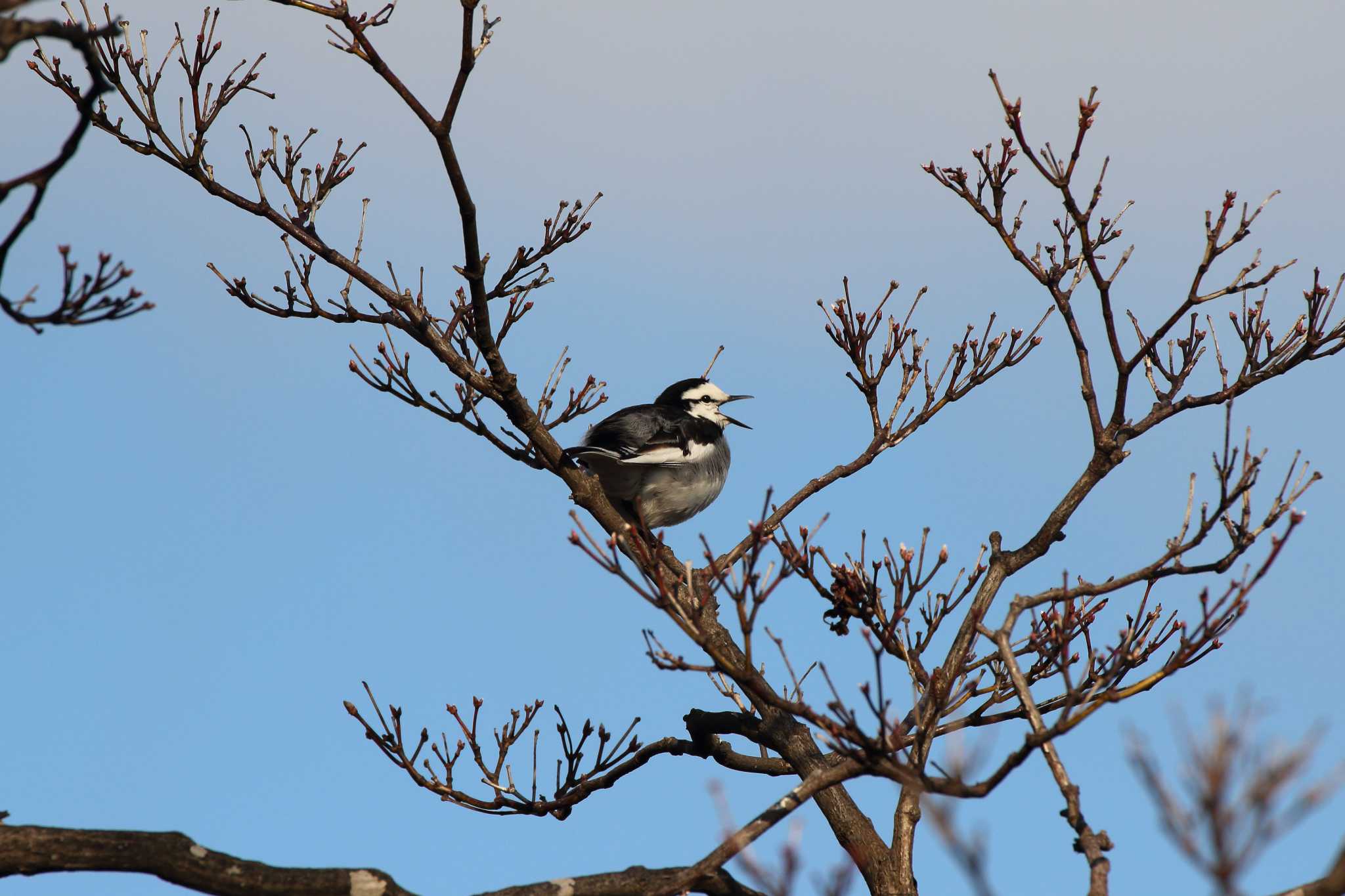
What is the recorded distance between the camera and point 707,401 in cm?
1160

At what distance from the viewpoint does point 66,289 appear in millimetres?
4809

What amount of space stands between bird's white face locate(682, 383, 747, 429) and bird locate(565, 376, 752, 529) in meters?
0.48

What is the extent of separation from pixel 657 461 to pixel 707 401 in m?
2.04

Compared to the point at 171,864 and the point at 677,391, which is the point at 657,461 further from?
the point at 171,864

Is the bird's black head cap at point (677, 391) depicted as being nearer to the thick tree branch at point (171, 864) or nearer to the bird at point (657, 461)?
the bird at point (657, 461)

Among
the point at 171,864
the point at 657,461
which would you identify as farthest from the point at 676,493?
the point at 171,864

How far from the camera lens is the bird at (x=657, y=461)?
9.73 m

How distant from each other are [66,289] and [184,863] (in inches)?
91.9

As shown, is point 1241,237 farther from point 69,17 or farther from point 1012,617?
point 69,17

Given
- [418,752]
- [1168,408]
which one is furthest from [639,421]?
[1168,408]

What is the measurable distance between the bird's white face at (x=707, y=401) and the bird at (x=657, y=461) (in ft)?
1.57

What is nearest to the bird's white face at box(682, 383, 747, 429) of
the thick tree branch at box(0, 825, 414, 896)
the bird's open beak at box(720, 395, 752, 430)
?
the bird's open beak at box(720, 395, 752, 430)

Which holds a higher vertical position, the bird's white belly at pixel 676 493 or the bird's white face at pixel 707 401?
the bird's white face at pixel 707 401

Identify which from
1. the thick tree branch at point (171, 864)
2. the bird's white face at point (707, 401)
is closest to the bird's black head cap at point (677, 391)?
the bird's white face at point (707, 401)
